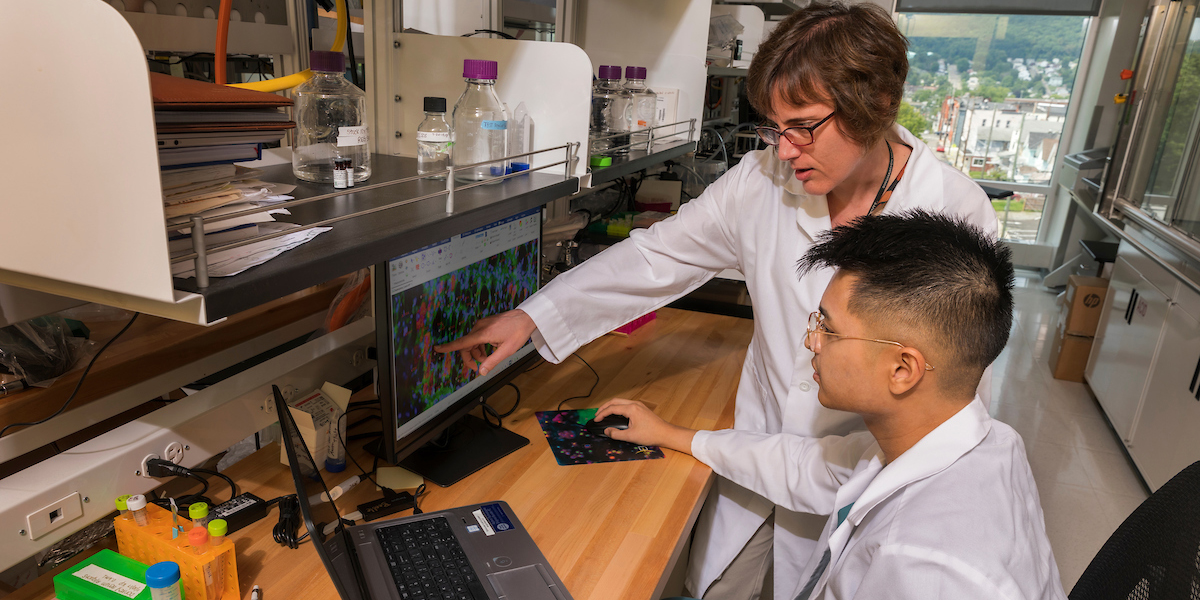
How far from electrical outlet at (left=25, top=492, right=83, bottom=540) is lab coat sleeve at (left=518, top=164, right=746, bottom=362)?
0.77 metres

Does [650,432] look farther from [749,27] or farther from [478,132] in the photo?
[749,27]

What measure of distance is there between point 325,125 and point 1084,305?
3.99 m

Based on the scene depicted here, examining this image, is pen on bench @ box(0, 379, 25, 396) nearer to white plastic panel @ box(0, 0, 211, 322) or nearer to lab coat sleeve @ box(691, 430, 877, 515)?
white plastic panel @ box(0, 0, 211, 322)

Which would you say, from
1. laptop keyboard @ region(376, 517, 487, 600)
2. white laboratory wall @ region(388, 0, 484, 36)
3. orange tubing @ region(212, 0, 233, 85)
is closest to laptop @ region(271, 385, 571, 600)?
laptop keyboard @ region(376, 517, 487, 600)

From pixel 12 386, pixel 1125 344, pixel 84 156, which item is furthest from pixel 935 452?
pixel 1125 344

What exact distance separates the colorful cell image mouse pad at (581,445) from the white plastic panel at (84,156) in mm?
847

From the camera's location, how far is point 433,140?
110cm

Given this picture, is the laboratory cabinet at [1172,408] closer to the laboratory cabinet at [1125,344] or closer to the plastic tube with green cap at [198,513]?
the laboratory cabinet at [1125,344]

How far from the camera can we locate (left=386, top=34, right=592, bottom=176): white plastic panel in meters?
1.30

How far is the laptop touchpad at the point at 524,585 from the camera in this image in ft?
3.24

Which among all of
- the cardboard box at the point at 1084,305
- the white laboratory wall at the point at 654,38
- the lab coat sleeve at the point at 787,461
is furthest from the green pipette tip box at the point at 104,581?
the cardboard box at the point at 1084,305

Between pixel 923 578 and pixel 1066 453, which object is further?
pixel 1066 453

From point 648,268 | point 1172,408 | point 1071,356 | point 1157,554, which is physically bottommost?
point 1071,356

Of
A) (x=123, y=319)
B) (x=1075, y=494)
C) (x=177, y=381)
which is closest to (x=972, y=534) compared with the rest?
(x=177, y=381)
